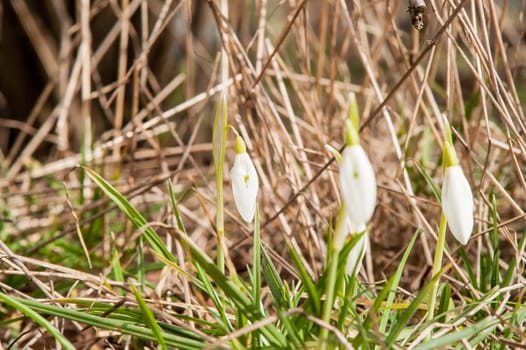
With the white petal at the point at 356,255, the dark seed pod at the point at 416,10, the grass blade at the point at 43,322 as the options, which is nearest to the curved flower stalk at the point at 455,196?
the white petal at the point at 356,255

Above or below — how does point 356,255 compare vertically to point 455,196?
below

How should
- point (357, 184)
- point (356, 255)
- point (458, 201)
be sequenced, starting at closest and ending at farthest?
1. point (357, 184)
2. point (458, 201)
3. point (356, 255)

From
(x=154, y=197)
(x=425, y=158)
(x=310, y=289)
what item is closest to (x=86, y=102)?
(x=154, y=197)

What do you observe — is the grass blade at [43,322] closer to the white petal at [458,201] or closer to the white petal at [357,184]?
the white petal at [357,184]

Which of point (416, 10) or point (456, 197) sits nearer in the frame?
point (456, 197)

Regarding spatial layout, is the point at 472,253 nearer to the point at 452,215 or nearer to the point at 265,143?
the point at 265,143

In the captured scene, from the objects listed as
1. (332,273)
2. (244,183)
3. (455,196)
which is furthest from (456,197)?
(244,183)

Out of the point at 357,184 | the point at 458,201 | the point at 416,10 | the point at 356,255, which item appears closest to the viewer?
the point at 357,184

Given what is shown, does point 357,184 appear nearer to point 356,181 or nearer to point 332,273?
point 356,181
